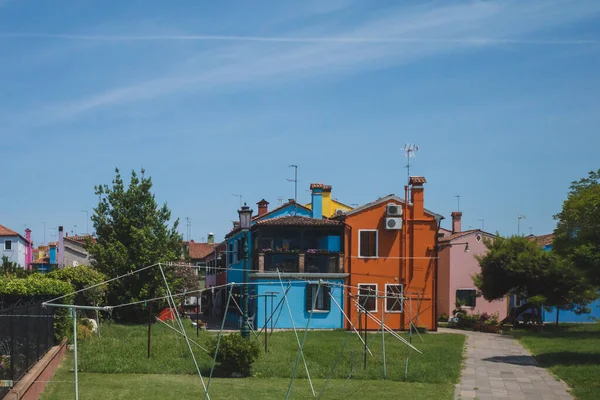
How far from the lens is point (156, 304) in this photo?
3959 centimetres

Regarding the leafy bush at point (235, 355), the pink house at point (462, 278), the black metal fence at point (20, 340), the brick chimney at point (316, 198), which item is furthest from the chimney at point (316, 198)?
the black metal fence at point (20, 340)

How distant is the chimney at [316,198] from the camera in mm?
45656

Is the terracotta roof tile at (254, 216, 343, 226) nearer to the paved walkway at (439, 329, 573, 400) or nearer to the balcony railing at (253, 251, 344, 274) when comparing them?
the balcony railing at (253, 251, 344, 274)

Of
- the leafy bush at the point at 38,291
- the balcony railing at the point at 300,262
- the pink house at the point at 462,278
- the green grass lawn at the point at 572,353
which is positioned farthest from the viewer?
the pink house at the point at 462,278

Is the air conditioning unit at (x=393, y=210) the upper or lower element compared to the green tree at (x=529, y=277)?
upper

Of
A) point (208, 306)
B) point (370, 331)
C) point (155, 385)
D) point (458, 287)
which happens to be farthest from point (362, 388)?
point (208, 306)

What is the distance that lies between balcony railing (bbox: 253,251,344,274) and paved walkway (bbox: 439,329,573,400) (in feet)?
33.7

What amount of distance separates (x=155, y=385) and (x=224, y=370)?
122 inches

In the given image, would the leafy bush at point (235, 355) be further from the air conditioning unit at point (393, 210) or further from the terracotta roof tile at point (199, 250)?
the terracotta roof tile at point (199, 250)

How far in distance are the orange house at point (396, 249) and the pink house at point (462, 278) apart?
7.96 meters

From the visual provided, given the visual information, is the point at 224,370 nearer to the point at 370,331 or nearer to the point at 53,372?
the point at 53,372

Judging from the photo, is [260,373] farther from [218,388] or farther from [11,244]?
[11,244]

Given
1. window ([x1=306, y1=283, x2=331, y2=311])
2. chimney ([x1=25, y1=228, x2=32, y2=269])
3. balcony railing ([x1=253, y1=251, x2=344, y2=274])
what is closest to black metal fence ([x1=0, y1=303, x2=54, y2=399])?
balcony railing ([x1=253, y1=251, x2=344, y2=274])

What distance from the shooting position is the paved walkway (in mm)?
19797
